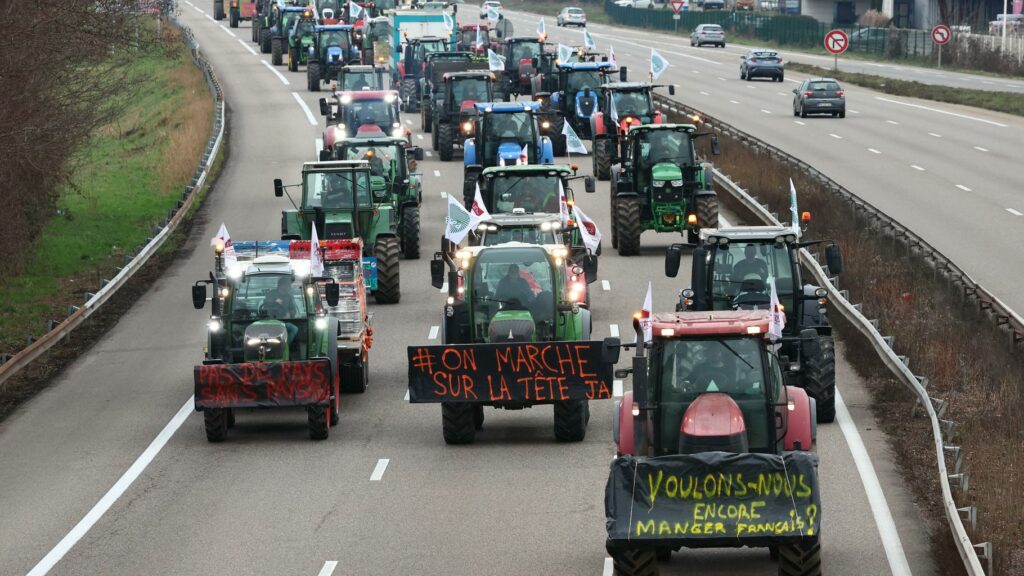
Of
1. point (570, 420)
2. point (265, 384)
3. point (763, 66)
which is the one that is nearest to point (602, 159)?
point (570, 420)

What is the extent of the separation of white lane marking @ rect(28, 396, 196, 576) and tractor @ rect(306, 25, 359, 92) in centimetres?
4556

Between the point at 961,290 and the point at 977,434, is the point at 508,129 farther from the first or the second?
the point at 977,434

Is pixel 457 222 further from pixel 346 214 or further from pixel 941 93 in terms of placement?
pixel 941 93

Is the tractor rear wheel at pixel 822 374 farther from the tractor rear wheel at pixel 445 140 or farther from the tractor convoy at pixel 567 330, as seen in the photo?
the tractor rear wheel at pixel 445 140

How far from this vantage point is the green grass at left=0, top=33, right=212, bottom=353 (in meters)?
35.6

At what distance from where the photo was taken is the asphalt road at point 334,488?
57.0ft

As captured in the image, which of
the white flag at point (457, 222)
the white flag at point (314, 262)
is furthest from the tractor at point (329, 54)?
the white flag at point (314, 262)

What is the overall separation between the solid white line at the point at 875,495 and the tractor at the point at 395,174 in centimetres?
1394

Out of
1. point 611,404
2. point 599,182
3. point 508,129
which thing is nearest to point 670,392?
point 611,404

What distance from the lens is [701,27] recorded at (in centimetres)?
11062

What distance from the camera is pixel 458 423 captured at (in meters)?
22.1

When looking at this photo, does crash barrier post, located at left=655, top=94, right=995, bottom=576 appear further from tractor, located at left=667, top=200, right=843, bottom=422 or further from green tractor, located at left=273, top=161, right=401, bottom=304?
green tractor, located at left=273, top=161, right=401, bottom=304

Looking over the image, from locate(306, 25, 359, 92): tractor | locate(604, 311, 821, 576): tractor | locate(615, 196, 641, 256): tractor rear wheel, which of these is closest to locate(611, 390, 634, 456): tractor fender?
locate(604, 311, 821, 576): tractor

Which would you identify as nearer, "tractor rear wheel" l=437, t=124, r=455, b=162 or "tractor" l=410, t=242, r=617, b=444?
"tractor" l=410, t=242, r=617, b=444
